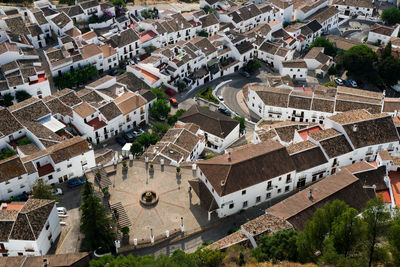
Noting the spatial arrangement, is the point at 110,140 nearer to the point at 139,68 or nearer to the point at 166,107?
the point at 166,107

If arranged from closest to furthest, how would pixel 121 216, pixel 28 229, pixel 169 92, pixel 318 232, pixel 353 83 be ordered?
pixel 318 232 < pixel 28 229 < pixel 121 216 < pixel 169 92 < pixel 353 83

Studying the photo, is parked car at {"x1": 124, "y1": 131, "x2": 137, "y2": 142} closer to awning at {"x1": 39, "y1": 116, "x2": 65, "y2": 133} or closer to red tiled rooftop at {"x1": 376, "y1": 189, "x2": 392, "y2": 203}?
awning at {"x1": 39, "y1": 116, "x2": 65, "y2": 133}

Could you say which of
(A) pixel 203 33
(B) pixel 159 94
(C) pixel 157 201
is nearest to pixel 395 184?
(C) pixel 157 201

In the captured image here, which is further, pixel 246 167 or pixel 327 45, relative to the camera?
pixel 327 45

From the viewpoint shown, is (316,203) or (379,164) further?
(379,164)

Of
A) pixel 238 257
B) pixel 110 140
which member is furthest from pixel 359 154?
pixel 110 140

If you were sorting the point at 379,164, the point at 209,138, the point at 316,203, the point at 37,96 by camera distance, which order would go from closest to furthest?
the point at 316,203, the point at 379,164, the point at 209,138, the point at 37,96

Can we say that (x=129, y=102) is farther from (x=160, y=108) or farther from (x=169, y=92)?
(x=169, y=92)

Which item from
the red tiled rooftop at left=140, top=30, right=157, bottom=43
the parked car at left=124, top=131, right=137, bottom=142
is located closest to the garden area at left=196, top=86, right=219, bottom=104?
the red tiled rooftop at left=140, top=30, right=157, bottom=43
